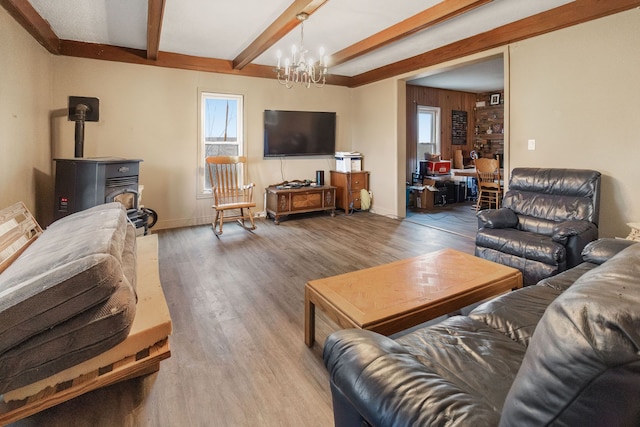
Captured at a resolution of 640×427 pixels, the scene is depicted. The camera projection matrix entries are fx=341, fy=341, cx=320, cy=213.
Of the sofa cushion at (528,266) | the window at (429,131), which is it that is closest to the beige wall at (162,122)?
the window at (429,131)

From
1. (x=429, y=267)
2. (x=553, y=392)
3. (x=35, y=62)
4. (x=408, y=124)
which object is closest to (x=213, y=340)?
(x=429, y=267)

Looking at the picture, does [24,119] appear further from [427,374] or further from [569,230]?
[569,230]

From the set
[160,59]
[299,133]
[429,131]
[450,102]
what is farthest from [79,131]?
[450,102]

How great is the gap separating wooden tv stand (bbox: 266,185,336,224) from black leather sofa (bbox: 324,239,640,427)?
4.30 m

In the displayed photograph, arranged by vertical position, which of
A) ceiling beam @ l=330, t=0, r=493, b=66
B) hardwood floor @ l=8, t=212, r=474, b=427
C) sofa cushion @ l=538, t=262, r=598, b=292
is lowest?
hardwood floor @ l=8, t=212, r=474, b=427

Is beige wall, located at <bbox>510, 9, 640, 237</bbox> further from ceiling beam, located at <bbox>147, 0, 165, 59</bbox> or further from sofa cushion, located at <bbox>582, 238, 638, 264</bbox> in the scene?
ceiling beam, located at <bbox>147, 0, 165, 59</bbox>

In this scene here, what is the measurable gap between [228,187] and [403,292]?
4.11 meters

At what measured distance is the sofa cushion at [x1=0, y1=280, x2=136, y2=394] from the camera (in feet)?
4.33

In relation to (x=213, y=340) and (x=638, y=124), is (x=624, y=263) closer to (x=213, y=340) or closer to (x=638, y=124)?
(x=213, y=340)

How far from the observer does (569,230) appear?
2.80 metres

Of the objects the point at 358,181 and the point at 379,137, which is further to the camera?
the point at 358,181

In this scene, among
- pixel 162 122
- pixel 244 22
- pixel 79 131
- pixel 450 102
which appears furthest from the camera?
pixel 450 102

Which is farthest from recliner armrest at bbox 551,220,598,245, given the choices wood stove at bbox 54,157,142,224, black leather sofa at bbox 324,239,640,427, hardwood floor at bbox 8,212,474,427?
wood stove at bbox 54,157,142,224

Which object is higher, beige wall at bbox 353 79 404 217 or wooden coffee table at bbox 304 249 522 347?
beige wall at bbox 353 79 404 217
